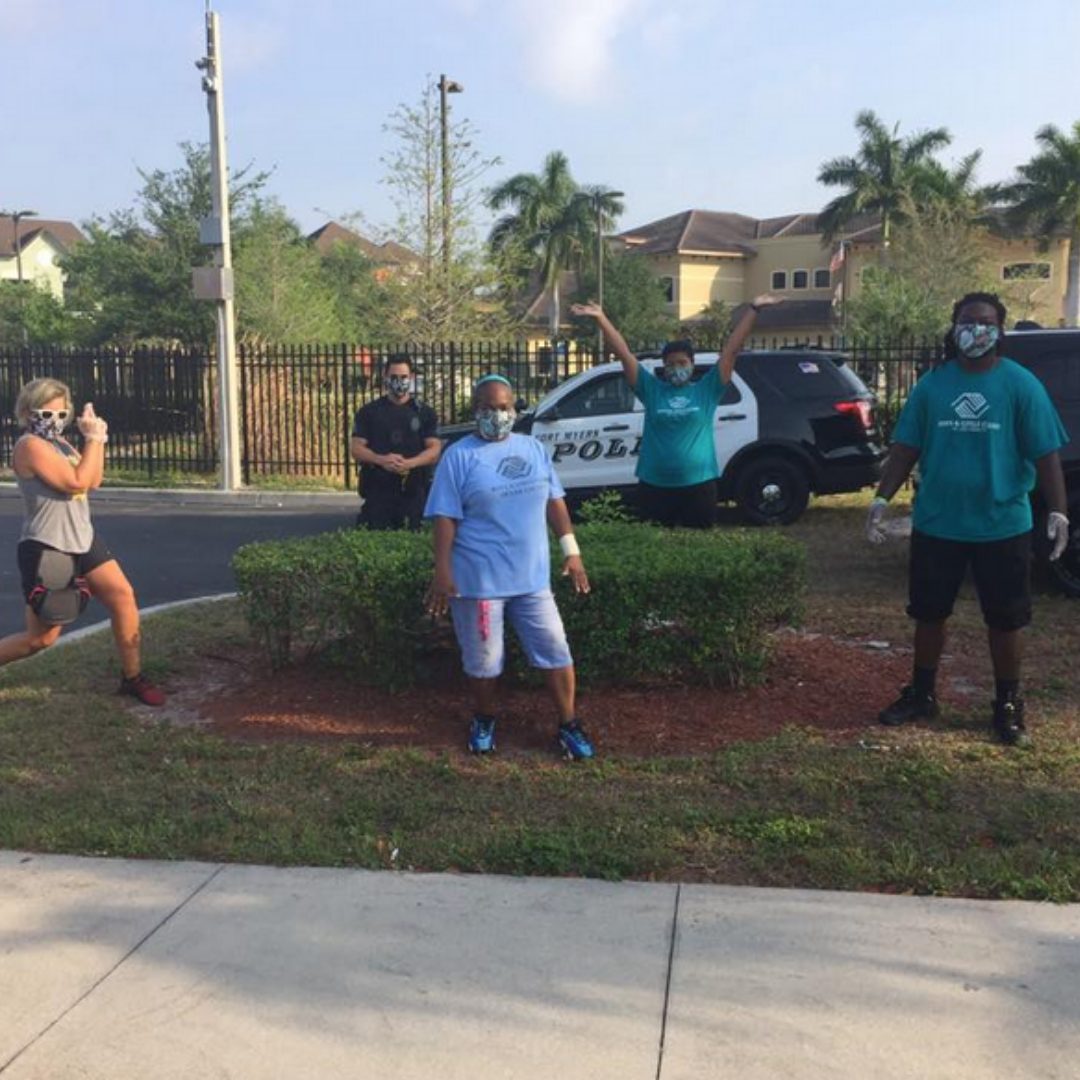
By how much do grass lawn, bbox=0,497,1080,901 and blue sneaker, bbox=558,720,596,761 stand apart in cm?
8

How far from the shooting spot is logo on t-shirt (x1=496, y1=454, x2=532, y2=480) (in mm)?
4832

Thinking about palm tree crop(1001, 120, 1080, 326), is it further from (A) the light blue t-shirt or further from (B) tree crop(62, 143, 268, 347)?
(A) the light blue t-shirt

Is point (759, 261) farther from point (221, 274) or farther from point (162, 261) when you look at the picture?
point (221, 274)

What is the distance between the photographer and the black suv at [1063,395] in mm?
7619

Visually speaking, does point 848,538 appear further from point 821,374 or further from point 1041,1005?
point 1041,1005

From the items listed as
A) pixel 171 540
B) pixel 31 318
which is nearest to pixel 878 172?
pixel 31 318

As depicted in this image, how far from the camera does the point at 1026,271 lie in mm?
53312

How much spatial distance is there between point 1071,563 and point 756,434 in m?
4.55

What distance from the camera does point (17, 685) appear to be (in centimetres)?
625

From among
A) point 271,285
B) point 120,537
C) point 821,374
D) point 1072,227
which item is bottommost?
point 120,537

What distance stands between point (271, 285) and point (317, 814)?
82.0 feet

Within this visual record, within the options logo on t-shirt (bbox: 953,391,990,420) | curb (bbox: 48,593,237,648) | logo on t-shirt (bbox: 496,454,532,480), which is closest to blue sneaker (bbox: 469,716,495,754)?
logo on t-shirt (bbox: 496,454,532,480)

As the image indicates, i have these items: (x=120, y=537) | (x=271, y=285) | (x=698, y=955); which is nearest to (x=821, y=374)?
(x=120, y=537)

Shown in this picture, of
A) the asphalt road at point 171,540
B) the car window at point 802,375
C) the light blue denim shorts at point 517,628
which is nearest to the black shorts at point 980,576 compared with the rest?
the light blue denim shorts at point 517,628
